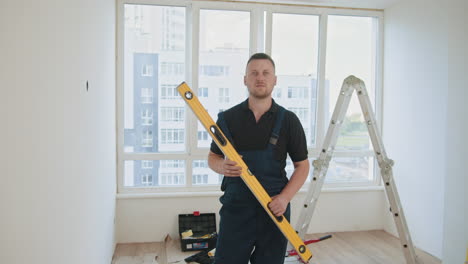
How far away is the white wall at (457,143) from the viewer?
8.59 ft

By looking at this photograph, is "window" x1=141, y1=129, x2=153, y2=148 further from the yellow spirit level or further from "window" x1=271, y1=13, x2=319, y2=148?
the yellow spirit level

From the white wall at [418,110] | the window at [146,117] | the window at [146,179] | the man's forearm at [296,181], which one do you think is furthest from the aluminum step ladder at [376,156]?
the window at [146,117]

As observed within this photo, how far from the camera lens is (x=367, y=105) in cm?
301

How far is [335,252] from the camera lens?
143 inches

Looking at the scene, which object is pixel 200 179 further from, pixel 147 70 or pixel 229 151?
pixel 229 151

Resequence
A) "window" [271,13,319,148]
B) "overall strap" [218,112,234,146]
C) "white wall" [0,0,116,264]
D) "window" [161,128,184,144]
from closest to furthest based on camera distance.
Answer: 1. "white wall" [0,0,116,264]
2. "overall strap" [218,112,234,146]
3. "window" [161,128,184,144]
4. "window" [271,13,319,148]

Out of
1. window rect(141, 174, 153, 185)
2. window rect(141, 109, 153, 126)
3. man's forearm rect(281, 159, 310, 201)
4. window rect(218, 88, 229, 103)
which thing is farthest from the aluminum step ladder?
window rect(141, 109, 153, 126)

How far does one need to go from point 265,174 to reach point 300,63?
2.59 metres

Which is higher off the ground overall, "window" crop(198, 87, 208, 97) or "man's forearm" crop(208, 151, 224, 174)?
"window" crop(198, 87, 208, 97)

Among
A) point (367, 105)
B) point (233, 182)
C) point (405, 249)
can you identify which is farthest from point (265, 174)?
point (405, 249)

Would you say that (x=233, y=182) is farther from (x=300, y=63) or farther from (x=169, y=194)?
(x=300, y=63)

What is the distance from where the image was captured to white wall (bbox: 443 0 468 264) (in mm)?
2619

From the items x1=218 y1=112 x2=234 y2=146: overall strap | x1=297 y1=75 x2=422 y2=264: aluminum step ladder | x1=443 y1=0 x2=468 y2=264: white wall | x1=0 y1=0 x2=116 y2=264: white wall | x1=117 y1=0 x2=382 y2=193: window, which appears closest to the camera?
x1=0 y1=0 x2=116 y2=264: white wall

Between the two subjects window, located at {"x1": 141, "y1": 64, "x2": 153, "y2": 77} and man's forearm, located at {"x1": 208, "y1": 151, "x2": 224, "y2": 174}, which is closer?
man's forearm, located at {"x1": 208, "y1": 151, "x2": 224, "y2": 174}
